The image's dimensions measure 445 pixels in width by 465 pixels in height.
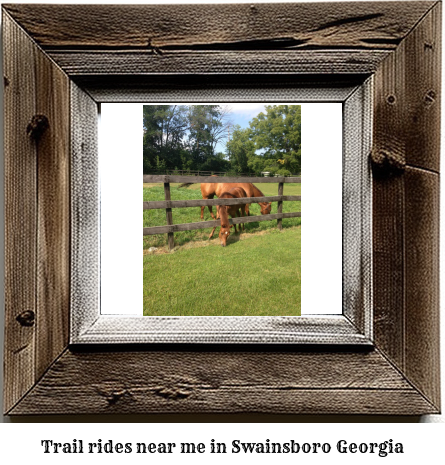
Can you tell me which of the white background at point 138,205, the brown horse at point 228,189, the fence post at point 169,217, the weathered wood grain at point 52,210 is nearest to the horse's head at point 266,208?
the brown horse at point 228,189

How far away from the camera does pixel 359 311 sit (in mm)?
621

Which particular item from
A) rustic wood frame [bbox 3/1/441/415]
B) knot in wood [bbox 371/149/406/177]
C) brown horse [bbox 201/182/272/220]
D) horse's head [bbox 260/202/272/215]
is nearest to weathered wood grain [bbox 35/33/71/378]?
rustic wood frame [bbox 3/1/441/415]

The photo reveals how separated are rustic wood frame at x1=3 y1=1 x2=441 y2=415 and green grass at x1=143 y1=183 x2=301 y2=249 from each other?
180 millimetres

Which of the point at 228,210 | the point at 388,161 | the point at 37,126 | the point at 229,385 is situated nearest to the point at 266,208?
the point at 228,210

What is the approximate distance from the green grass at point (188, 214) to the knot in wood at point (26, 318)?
257mm

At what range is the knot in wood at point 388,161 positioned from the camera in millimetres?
606

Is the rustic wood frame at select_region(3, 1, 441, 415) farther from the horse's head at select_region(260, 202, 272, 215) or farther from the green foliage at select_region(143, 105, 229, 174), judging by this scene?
the horse's head at select_region(260, 202, 272, 215)

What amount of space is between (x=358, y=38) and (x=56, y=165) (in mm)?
628

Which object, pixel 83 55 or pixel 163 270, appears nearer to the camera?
pixel 83 55

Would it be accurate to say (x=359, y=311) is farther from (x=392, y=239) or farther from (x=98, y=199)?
(x=98, y=199)

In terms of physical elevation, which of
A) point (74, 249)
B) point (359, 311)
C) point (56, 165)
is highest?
point (56, 165)

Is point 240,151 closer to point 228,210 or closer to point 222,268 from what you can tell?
point 228,210
